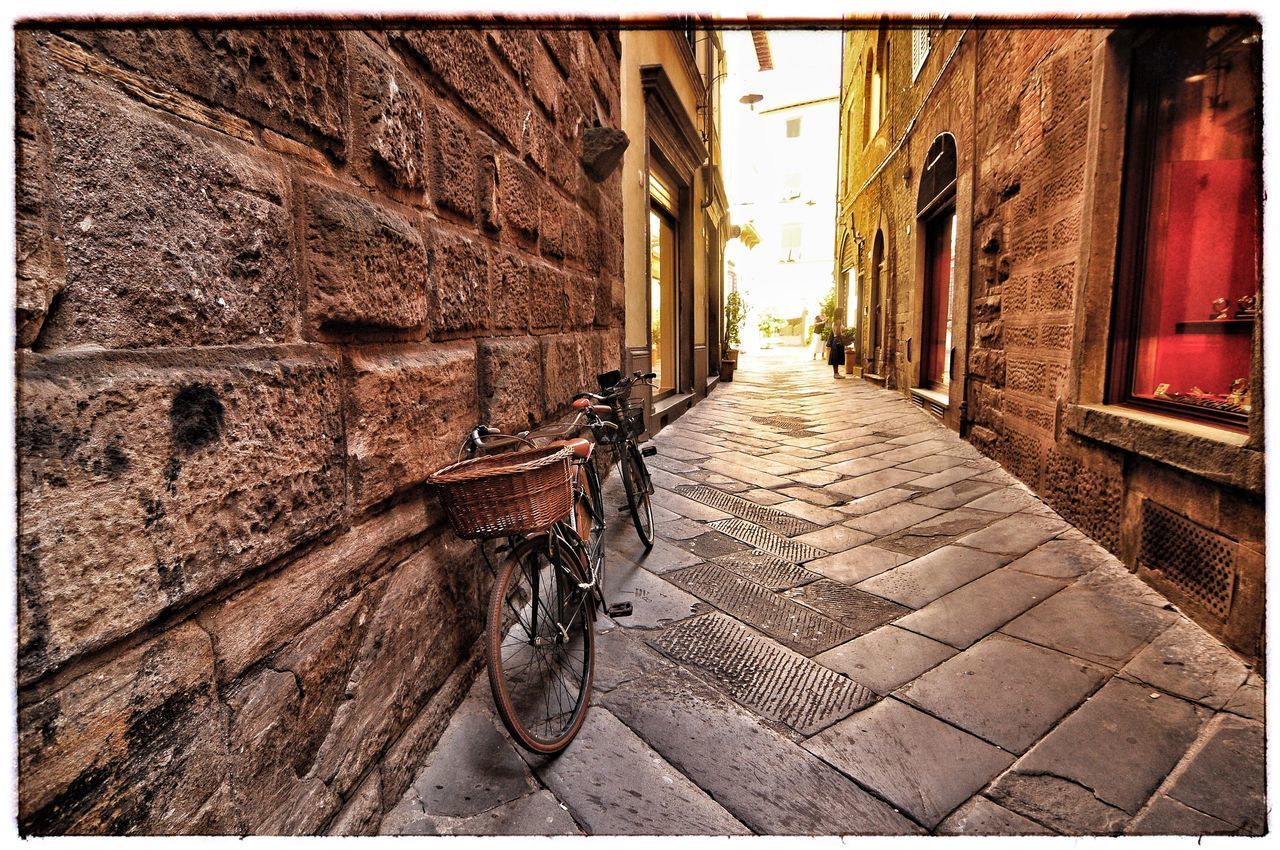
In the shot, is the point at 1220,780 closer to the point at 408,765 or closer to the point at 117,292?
the point at 408,765

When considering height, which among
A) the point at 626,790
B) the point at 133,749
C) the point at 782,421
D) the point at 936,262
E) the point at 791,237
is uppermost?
the point at 791,237

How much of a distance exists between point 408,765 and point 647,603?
1.21 m

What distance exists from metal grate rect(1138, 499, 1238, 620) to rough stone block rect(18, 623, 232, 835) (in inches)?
116

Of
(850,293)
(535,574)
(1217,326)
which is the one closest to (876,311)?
(850,293)

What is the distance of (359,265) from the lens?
1399mm

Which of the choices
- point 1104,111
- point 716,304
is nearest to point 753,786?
Result: point 1104,111

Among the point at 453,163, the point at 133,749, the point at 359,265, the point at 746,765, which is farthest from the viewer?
the point at 453,163

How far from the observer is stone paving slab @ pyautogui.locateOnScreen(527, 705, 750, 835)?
57.3 inches

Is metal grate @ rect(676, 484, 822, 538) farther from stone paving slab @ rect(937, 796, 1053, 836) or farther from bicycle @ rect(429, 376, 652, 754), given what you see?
stone paving slab @ rect(937, 796, 1053, 836)

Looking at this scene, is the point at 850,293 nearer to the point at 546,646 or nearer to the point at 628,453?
the point at 628,453

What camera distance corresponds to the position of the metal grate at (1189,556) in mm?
2203

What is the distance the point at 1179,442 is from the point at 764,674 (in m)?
1.85

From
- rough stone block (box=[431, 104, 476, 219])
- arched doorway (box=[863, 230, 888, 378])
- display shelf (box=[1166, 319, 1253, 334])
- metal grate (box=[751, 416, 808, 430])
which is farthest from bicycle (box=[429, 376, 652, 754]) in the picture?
arched doorway (box=[863, 230, 888, 378])

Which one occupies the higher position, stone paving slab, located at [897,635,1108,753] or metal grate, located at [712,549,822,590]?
metal grate, located at [712,549,822,590]
